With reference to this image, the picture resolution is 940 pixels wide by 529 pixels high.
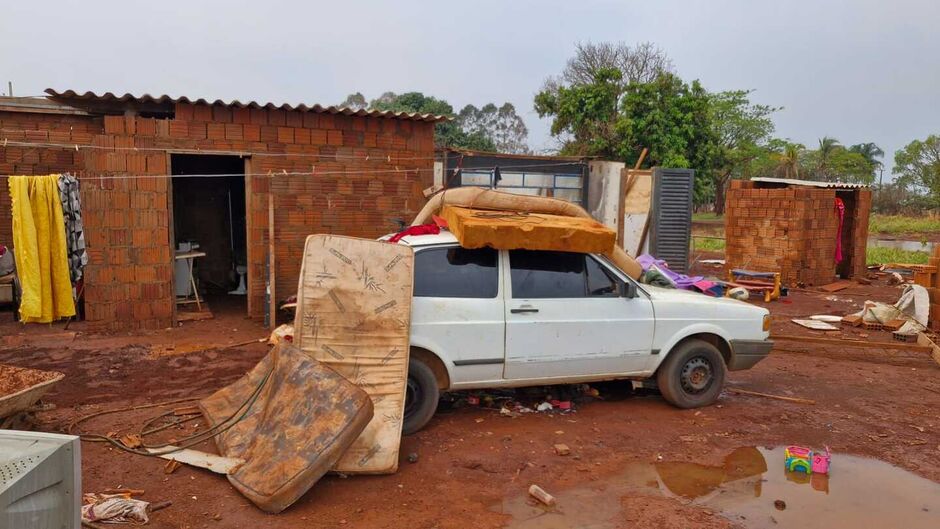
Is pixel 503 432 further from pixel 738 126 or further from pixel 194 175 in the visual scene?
pixel 738 126

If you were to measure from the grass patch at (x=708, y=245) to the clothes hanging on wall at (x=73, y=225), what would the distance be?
1969 centimetres

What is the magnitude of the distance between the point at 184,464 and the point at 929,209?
48892 mm

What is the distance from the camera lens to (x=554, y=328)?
577cm

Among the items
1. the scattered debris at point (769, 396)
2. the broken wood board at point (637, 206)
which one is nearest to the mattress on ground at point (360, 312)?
the scattered debris at point (769, 396)

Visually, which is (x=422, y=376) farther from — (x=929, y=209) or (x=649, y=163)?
(x=929, y=209)

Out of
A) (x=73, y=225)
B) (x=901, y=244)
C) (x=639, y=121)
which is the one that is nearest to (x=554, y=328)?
(x=73, y=225)

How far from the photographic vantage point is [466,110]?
44.0 metres

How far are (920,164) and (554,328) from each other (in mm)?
49499

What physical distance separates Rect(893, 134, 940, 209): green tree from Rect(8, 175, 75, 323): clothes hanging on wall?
47.3 meters

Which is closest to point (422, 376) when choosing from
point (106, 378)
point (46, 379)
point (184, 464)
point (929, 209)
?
point (184, 464)

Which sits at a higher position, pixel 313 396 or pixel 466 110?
pixel 466 110

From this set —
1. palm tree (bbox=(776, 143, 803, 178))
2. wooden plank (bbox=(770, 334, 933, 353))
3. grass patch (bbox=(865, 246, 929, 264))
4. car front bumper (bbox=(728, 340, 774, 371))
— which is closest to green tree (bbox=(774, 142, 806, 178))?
palm tree (bbox=(776, 143, 803, 178))

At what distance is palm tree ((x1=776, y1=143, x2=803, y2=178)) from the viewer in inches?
1667

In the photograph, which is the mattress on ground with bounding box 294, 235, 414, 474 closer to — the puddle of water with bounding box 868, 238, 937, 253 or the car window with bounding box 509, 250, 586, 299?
the car window with bounding box 509, 250, 586, 299
